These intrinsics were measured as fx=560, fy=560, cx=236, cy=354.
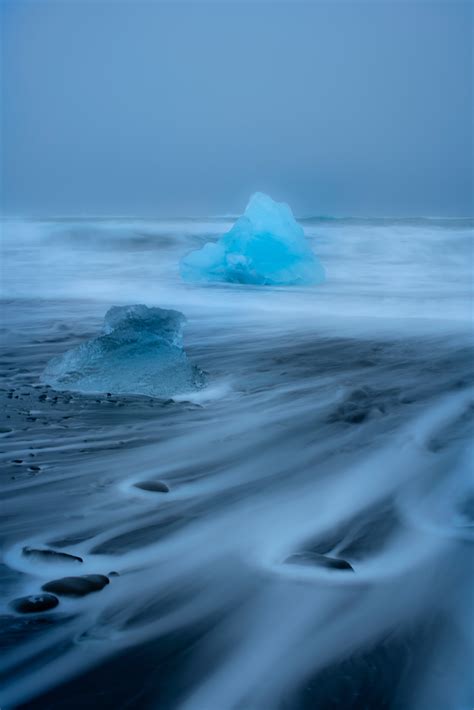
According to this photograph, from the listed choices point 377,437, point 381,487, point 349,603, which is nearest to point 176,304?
point 377,437

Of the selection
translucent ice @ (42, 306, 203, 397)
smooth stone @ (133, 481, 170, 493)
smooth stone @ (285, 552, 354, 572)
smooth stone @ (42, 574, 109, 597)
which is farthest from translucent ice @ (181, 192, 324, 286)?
Answer: smooth stone @ (42, 574, 109, 597)

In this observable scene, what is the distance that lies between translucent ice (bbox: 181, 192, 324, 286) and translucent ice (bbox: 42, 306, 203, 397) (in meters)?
3.43

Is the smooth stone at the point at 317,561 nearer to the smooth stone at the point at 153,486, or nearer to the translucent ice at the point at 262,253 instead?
the smooth stone at the point at 153,486

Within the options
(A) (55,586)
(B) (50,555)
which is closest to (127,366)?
(B) (50,555)

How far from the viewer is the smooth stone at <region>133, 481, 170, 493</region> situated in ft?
4.60

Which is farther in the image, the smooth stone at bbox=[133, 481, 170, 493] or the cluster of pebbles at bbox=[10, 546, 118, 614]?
the smooth stone at bbox=[133, 481, 170, 493]

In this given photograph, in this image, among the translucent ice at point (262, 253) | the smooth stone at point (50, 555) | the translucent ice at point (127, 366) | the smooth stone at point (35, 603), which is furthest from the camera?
the translucent ice at point (262, 253)

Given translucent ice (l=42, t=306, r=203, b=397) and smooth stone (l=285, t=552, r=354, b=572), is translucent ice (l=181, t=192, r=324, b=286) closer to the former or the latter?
translucent ice (l=42, t=306, r=203, b=397)

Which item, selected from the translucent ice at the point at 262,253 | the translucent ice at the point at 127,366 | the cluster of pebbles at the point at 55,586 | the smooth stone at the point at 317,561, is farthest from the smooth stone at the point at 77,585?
the translucent ice at the point at 262,253

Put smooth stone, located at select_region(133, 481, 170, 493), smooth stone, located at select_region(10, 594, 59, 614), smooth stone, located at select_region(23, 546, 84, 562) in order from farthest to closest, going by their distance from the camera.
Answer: smooth stone, located at select_region(133, 481, 170, 493), smooth stone, located at select_region(23, 546, 84, 562), smooth stone, located at select_region(10, 594, 59, 614)

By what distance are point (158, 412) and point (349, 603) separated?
42.9 inches

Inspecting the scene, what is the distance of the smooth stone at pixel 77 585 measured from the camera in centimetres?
98

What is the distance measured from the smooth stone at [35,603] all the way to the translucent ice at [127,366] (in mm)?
1169

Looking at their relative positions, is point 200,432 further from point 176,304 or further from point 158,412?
point 176,304
